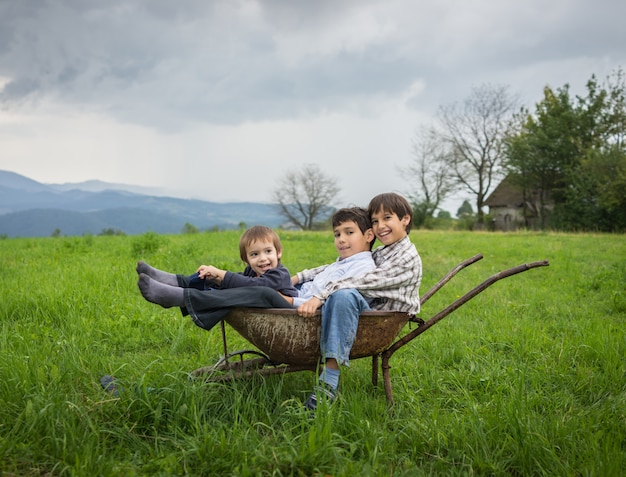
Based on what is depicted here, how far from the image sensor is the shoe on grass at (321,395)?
284cm

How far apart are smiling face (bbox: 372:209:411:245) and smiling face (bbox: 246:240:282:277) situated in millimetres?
771

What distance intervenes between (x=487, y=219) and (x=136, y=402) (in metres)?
33.9

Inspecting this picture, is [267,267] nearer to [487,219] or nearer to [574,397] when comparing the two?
[574,397]

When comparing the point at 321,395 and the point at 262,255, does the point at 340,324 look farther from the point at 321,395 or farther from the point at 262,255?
the point at 262,255

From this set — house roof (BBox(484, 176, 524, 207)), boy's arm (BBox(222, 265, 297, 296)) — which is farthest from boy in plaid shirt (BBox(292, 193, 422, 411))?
house roof (BBox(484, 176, 524, 207))

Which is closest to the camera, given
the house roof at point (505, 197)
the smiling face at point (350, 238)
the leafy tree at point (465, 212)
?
the smiling face at point (350, 238)

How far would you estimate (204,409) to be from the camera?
2.77 metres

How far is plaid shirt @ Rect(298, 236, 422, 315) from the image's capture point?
10.1 feet

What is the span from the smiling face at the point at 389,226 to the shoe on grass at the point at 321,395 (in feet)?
3.56

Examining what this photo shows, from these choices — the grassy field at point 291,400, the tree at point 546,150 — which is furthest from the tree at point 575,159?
the grassy field at point 291,400

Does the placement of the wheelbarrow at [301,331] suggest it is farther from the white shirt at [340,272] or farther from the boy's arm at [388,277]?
the white shirt at [340,272]

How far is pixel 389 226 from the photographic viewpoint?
3.38m

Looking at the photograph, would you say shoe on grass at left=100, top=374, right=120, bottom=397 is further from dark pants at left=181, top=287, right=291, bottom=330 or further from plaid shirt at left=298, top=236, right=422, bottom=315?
plaid shirt at left=298, top=236, right=422, bottom=315

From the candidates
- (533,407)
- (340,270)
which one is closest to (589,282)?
(533,407)
